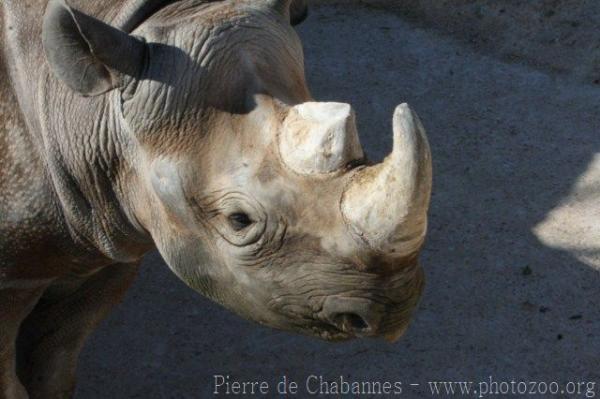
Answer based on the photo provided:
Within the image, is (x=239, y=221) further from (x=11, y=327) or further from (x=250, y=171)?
(x=11, y=327)

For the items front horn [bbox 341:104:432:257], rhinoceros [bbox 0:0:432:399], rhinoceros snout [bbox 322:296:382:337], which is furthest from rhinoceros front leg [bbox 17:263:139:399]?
front horn [bbox 341:104:432:257]

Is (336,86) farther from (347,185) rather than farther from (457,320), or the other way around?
(347,185)

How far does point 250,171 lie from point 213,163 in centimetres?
11

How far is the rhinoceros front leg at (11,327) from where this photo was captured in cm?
335

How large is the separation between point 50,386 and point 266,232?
1.57 metres

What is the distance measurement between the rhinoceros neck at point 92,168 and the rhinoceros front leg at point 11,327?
1.17 ft

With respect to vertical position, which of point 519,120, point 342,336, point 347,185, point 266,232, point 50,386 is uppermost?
point 347,185

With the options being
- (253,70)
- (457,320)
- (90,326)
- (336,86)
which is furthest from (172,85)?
(336,86)

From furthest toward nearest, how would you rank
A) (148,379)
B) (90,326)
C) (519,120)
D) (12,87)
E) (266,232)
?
(519,120) < (148,379) < (90,326) < (12,87) < (266,232)

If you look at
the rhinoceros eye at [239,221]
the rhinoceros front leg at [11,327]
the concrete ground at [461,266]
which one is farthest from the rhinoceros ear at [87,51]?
the concrete ground at [461,266]

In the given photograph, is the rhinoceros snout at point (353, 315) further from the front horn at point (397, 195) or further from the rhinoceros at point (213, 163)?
the front horn at point (397, 195)

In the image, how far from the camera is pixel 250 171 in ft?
8.51

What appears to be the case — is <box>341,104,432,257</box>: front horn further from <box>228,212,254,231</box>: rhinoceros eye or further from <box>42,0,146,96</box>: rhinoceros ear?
<box>42,0,146,96</box>: rhinoceros ear

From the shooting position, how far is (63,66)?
107 inches
